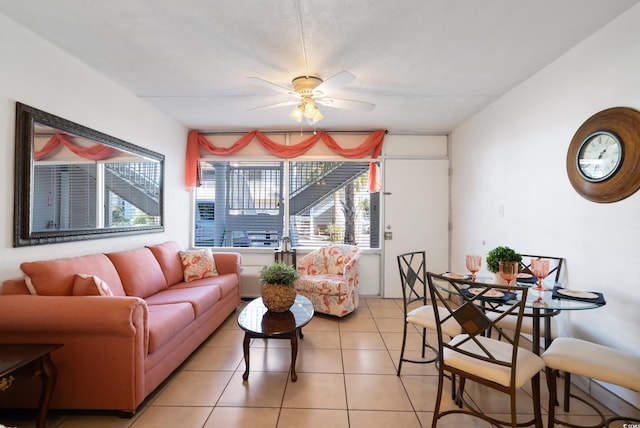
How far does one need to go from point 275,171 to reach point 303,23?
2698 millimetres

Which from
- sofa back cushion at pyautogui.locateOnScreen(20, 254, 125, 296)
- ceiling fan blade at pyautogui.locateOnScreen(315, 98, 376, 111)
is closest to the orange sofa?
sofa back cushion at pyautogui.locateOnScreen(20, 254, 125, 296)

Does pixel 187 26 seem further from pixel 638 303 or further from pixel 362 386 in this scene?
pixel 638 303

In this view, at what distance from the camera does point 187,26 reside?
1.97 metres

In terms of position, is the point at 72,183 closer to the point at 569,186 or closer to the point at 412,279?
the point at 412,279

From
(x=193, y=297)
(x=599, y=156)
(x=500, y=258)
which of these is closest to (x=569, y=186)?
(x=599, y=156)

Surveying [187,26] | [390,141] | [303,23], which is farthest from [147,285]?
[390,141]

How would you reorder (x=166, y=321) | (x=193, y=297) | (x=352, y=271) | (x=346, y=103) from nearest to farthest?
(x=166, y=321) < (x=193, y=297) < (x=346, y=103) < (x=352, y=271)

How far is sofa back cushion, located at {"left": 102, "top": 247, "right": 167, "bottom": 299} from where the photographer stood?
2525mm

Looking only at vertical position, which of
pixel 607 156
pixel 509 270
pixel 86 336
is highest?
pixel 607 156

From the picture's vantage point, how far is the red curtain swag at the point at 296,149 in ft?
13.8

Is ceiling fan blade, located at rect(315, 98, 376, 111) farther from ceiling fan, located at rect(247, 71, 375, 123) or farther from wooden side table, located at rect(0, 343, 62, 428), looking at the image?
wooden side table, located at rect(0, 343, 62, 428)

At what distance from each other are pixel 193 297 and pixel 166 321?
1.74 ft

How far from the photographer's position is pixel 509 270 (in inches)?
75.5

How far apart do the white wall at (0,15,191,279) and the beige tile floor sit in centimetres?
114
